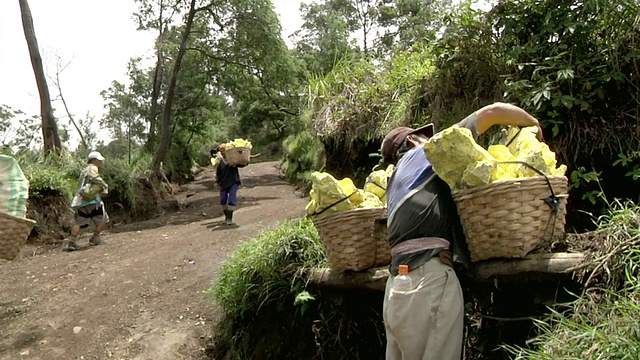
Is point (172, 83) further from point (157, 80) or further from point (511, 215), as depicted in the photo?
point (511, 215)

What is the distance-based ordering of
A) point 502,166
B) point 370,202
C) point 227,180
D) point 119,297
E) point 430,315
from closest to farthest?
1. point 430,315
2. point 502,166
3. point 370,202
4. point 119,297
5. point 227,180

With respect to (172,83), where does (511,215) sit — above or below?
below

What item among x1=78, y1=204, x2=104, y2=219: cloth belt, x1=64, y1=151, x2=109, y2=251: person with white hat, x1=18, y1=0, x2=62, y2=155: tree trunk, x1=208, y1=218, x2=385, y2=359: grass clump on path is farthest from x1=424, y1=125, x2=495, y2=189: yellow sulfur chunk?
x1=18, y1=0, x2=62, y2=155: tree trunk

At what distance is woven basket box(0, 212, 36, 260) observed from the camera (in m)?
3.81

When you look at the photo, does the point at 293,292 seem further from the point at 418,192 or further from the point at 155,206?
the point at 155,206

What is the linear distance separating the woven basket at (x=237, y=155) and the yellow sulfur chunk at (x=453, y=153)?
7.10m

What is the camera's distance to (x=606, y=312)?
2250 millimetres

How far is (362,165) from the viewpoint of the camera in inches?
236

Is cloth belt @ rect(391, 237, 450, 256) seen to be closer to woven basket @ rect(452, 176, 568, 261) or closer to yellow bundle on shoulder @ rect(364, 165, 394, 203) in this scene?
woven basket @ rect(452, 176, 568, 261)

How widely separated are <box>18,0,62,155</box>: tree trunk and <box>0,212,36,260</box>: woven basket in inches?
421

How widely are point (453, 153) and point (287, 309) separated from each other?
102 inches

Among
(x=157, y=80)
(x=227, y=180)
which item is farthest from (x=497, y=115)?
(x=157, y=80)

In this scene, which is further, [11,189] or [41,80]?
[41,80]

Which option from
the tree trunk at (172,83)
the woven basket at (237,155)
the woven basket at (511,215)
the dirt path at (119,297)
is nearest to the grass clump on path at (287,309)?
the dirt path at (119,297)
